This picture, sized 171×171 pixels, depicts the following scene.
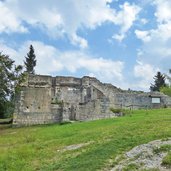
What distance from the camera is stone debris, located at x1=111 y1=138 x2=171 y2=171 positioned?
13150 mm

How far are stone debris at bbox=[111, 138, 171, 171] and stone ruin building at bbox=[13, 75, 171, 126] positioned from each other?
21780 millimetres

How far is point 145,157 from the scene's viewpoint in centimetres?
1406

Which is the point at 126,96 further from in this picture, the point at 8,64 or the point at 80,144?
the point at 80,144

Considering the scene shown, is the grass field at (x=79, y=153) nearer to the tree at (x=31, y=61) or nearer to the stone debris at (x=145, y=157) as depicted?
the stone debris at (x=145, y=157)

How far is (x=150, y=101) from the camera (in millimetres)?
51000

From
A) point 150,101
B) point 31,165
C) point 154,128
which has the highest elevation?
point 150,101

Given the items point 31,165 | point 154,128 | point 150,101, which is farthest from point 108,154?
point 150,101

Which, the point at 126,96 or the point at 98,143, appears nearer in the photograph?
the point at 98,143

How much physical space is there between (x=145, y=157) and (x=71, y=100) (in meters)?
Answer: 32.8

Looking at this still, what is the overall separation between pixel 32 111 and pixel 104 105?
23.6 feet

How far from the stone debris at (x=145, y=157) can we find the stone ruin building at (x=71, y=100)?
71.5ft

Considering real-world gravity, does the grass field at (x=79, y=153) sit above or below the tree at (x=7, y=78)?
below

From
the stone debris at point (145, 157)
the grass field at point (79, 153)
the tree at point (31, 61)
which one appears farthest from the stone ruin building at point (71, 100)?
the tree at point (31, 61)

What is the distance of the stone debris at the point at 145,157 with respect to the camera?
1315cm
